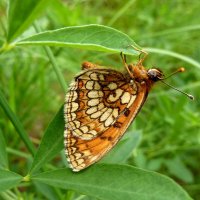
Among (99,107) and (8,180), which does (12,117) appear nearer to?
(8,180)

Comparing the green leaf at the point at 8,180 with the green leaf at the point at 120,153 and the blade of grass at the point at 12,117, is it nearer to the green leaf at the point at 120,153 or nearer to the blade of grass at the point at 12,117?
the blade of grass at the point at 12,117

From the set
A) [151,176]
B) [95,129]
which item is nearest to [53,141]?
[95,129]

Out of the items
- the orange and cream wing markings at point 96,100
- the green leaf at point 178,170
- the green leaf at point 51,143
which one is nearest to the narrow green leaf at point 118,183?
the green leaf at point 51,143

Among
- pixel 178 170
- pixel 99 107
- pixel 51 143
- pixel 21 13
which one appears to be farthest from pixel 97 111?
pixel 178 170

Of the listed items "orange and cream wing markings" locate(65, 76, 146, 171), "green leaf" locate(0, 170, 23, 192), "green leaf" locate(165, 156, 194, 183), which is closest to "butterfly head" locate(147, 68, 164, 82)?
"orange and cream wing markings" locate(65, 76, 146, 171)

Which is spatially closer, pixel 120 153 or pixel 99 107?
pixel 99 107

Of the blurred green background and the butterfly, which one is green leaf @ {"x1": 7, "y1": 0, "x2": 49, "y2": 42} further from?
the blurred green background

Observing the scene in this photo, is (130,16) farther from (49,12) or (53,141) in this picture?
(53,141)
